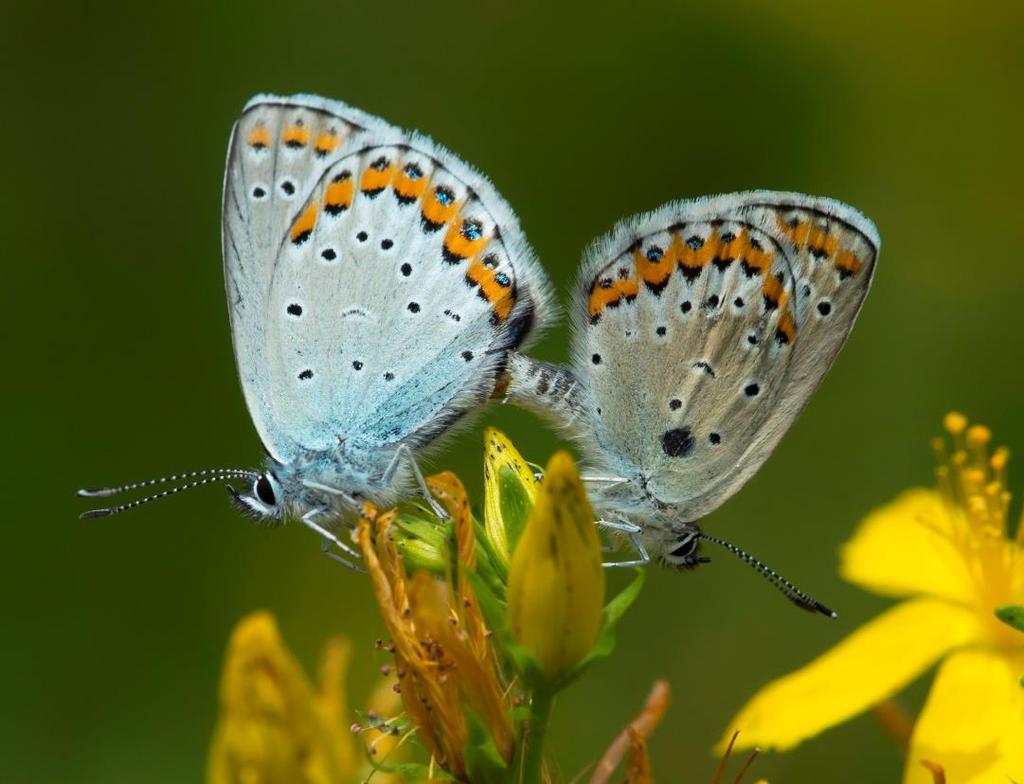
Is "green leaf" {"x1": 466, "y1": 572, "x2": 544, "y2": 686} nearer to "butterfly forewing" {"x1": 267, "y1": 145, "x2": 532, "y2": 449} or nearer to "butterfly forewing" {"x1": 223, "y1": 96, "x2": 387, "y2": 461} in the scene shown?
"butterfly forewing" {"x1": 267, "y1": 145, "x2": 532, "y2": 449}

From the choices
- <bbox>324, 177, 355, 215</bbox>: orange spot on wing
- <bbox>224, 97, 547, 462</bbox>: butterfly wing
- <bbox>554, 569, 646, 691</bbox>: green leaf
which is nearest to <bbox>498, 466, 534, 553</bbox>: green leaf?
<bbox>554, 569, 646, 691</bbox>: green leaf

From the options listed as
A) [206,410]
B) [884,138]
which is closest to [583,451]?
[206,410]

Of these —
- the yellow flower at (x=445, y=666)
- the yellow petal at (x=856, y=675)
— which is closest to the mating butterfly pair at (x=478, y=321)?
the yellow petal at (x=856, y=675)

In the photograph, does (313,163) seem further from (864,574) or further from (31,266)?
(31,266)

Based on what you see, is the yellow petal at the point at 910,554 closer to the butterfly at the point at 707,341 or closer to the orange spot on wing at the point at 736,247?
the butterfly at the point at 707,341

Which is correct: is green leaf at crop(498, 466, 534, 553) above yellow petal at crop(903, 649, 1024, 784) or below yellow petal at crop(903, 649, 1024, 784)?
above

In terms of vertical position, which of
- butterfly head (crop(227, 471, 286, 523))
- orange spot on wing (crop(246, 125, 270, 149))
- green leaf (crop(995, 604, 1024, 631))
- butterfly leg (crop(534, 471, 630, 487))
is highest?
orange spot on wing (crop(246, 125, 270, 149))
